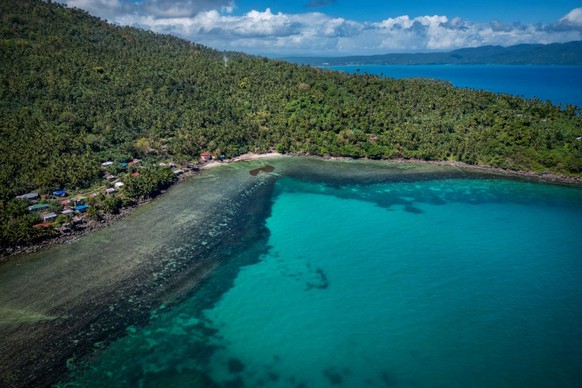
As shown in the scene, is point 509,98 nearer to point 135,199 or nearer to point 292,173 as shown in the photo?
point 292,173

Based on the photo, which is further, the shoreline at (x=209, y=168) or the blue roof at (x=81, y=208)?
the blue roof at (x=81, y=208)

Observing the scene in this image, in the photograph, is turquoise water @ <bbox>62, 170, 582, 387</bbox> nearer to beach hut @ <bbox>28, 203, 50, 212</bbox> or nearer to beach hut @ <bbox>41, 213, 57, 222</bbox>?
beach hut @ <bbox>41, 213, 57, 222</bbox>

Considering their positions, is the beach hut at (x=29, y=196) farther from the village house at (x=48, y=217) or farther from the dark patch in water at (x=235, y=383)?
the dark patch in water at (x=235, y=383)

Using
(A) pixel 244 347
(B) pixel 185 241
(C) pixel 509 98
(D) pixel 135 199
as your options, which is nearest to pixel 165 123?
(D) pixel 135 199

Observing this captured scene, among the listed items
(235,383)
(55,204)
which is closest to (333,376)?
(235,383)

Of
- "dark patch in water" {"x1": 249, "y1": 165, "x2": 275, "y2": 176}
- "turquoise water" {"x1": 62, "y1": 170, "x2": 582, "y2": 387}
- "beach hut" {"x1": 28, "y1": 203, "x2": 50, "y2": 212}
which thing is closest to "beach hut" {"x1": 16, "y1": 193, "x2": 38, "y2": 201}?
"beach hut" {"x1": 28, "y1": 203, "x2": 50, "y2": 212}

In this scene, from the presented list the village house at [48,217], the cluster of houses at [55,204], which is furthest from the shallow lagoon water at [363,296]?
the village house at [48,217]
